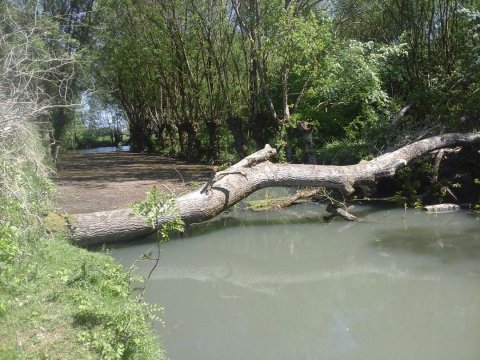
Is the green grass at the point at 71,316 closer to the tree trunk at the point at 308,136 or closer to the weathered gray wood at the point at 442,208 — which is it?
the weathered gray wood at the point at 442,208

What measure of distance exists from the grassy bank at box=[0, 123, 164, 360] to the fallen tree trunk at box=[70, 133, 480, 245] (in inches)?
53.6

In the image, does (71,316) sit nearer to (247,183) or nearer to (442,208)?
(247,183)

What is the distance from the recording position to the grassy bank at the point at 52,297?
443 cm

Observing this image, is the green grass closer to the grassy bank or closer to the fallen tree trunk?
the grassy bank

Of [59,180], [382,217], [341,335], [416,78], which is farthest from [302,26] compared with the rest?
[341,335]

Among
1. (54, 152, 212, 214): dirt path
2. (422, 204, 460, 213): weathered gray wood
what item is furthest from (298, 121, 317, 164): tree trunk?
(422, 204, 460, 213): weathered gray wood

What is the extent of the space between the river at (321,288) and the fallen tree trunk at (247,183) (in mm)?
440

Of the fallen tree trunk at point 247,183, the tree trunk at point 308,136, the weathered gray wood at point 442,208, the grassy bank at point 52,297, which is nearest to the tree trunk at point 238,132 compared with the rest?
the tree trunk at point 308,136

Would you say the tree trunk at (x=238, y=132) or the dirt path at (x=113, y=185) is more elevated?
Result: the tree trunk at (x=238, y=132)

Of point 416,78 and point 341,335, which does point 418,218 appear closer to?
point 341,335

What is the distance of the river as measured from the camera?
5234 mm

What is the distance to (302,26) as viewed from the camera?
1548 centimetres

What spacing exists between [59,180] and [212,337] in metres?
13.3

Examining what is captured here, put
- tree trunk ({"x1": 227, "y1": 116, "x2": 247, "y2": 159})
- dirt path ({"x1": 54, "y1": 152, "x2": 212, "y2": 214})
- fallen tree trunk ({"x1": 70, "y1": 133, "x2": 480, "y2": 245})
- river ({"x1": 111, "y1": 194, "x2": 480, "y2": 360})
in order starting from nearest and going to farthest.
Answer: river ({"x1": 111, "y1": 194, "x2": 480, "y2": 360}) < fallen tree trunk ({"x1": 70, "y1": 133, "x2": 480, "y2": 245}) < dirt path ({"x1": 54, "y1": 152, "x2": 212, "y2": 214}) < tree trunk ({"x1": 227, "y1": 116, "x2": 247, "y2": 159})
